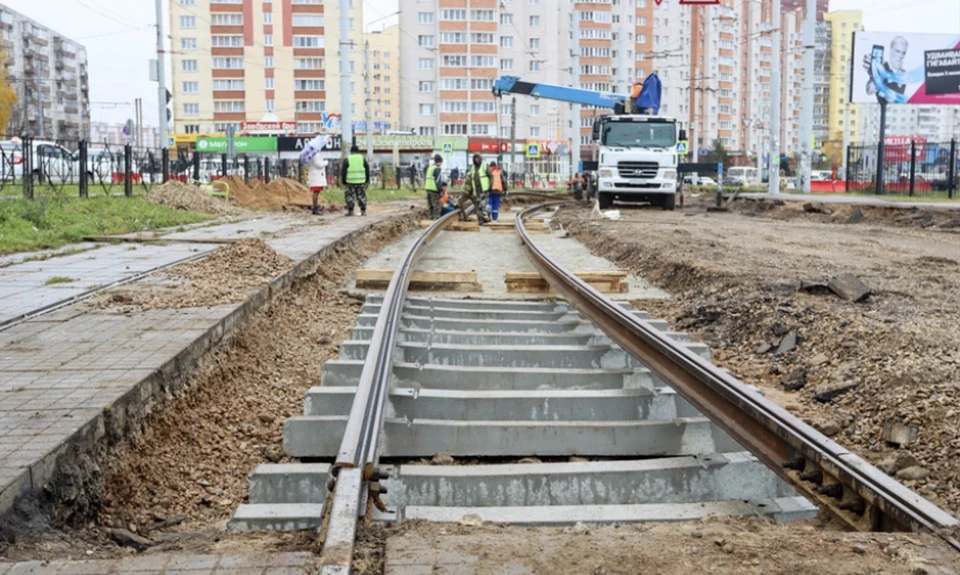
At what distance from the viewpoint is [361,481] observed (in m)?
3.55

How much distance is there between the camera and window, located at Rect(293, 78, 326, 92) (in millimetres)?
101875

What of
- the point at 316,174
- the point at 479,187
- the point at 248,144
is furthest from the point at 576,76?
the point at 248,144

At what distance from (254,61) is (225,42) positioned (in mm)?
3294

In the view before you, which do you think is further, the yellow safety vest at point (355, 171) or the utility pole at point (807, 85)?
the utility pole at point (807, 85)

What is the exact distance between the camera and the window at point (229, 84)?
331ft

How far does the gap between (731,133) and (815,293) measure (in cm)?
12737

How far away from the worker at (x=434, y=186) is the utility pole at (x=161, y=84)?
966cm

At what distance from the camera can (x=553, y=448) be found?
4910 millimetres

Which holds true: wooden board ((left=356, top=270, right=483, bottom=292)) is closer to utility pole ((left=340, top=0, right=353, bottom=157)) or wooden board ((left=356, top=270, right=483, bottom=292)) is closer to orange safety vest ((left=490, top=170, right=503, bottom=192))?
orange safety vest ((left=490, top=170, right=503, bottom=192))

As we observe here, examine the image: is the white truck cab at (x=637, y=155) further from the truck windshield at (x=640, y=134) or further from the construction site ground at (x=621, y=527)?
the construction site ground at (x=621, y=527)

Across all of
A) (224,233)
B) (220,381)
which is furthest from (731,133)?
(220,381)

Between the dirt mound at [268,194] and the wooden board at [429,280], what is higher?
the dirt mound at [268,194]

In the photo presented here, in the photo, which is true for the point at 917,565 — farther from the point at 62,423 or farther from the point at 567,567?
the point at 62,423

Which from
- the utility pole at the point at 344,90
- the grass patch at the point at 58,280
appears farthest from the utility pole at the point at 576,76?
the grass patch at the point at 58,280
